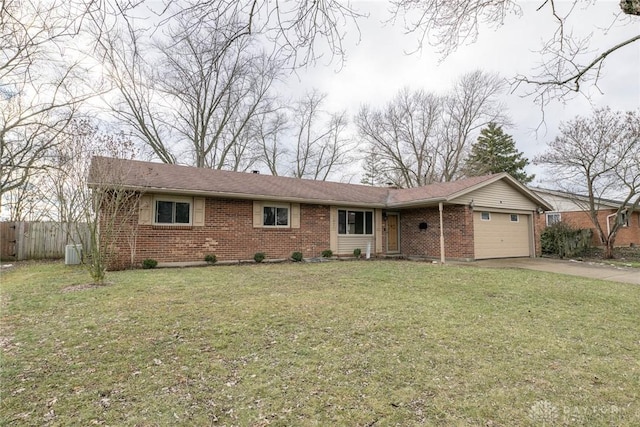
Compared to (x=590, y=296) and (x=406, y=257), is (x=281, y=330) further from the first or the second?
(x=406, y=257)

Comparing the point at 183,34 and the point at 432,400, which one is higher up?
the point at 183,34

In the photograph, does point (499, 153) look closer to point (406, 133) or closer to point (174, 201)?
point (406, 133)

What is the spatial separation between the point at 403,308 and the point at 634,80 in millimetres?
5001

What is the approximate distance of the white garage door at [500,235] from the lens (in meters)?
13.1

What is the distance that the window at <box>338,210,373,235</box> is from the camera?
1417 cm

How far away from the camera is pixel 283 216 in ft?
42.0

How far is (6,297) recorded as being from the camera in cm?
600

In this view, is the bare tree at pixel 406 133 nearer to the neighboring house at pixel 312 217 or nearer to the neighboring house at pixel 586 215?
the neighboring house at pixel 586 215

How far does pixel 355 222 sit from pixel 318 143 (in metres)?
14.1

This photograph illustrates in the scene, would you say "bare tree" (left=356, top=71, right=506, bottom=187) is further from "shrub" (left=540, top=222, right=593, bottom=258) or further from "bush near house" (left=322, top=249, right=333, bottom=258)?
"bush near house" (left=322, top=249, right=333, bottom=258)

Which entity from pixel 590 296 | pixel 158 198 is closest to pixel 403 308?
pixel 590 296

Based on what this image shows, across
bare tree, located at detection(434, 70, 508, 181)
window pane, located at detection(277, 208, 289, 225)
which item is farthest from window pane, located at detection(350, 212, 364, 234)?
bare tree, located at detection(434, 70, 508, 181)

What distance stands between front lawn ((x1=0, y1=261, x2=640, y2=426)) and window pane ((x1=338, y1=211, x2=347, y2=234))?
7.67 meters

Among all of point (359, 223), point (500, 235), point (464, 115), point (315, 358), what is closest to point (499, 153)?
point (464, 115)
